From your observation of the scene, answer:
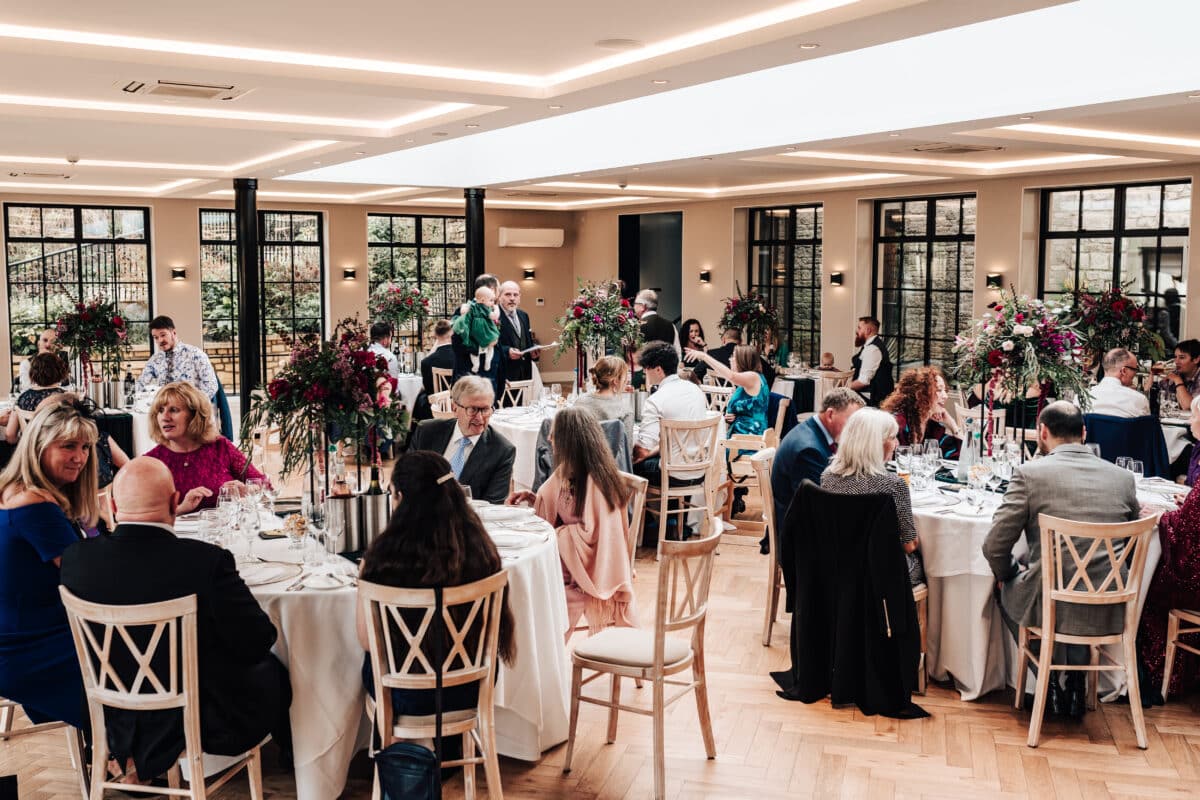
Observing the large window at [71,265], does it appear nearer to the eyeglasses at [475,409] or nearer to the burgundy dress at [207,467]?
the burgundy dress at [207,467]

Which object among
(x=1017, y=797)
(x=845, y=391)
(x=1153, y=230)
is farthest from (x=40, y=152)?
(x=1153, y=230)

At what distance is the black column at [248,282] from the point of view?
38.3ft

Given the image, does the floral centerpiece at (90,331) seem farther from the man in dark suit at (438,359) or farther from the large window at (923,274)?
the large window at (923,274)

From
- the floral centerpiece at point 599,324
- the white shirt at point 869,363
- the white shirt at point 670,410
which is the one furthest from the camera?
the white shirt at point 869,363

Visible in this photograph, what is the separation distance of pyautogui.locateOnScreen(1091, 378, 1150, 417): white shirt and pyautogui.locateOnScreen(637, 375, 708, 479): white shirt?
296cm

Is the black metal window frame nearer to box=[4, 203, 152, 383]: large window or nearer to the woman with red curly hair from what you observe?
the woman with red curly hair

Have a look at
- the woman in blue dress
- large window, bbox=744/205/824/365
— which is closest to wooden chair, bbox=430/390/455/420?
the woman in blue dress

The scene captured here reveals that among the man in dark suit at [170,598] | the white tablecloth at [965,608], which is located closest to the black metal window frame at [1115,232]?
the white tablecloth at [965,608]

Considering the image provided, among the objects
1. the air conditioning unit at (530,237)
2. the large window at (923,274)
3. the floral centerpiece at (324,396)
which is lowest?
the floral centerpiece at (324,396)

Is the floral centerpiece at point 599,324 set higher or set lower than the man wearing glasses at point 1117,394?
higher

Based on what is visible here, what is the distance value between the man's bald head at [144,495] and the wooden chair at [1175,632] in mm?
4173

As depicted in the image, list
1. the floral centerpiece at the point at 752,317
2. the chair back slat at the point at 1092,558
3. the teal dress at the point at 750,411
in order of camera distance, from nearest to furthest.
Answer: the chair back slat at the point at 1092,558, the teal dress at the point at 750,411, the floral centerpiece at the point at 752,317

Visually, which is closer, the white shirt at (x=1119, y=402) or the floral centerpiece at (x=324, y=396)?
the floral centerpiece at (x=324, y=396)

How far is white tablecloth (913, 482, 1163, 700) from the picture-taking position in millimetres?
5004
